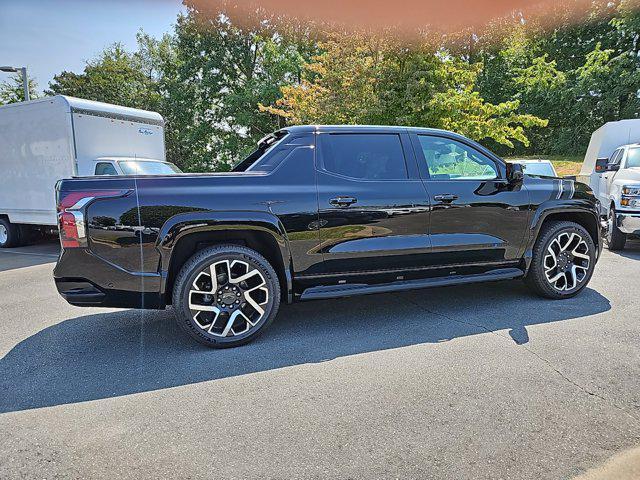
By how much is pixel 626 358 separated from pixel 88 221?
4.22 meters

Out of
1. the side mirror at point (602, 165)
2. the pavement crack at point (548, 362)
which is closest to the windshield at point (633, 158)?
the side mirror at point (602, 165)

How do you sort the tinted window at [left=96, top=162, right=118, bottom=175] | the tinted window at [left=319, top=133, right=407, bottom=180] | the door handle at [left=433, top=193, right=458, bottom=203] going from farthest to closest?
the tinted window at [left=96, top=162, right=118, bottom=175], the door handle at [left=433, top=193, right=458, bottom=203], the tinted window at [left=319, top=133, right=407, bottom=180]

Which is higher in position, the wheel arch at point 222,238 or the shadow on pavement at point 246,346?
the wheel arch at point 222,238

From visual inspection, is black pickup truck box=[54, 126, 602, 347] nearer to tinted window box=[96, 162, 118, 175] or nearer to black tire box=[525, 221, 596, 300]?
black tire box=[525, 221, 596, 300]

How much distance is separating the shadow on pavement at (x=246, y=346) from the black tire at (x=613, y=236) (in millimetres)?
3331

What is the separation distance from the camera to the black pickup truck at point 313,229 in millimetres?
3469

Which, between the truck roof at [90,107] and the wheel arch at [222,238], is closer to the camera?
the wheel arch at [222,238]

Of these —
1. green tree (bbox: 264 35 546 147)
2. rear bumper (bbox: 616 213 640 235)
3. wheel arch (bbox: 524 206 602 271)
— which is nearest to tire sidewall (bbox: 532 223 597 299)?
wheel arch (bbox: 524 206 602 271)

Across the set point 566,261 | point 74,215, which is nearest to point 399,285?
point 566,261

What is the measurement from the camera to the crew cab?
24.1 feet

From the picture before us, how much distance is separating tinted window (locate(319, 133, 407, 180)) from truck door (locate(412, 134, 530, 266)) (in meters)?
0.25

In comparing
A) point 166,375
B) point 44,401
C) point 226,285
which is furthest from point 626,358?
point 44,401

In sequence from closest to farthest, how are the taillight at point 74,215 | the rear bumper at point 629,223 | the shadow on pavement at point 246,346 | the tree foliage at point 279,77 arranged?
the shadow on pavement at point 246,346
the taillight at point 74,215
the rear bumper at point 629,223
the tree foliage at point 279,77

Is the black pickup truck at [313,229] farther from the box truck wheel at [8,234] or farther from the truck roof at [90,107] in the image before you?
the box truck wheel at [8,234]
